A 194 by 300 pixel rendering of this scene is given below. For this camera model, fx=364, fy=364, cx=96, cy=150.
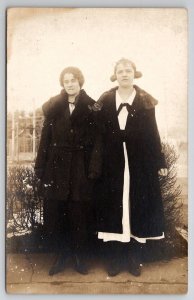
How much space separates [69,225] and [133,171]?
271 millimetres

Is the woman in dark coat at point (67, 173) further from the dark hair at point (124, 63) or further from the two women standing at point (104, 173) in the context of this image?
the dark hair at point (124, 63)

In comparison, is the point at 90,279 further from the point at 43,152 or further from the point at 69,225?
the point at 43,152

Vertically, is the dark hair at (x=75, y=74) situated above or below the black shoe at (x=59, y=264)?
above

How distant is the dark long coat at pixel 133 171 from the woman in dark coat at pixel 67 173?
0.15 ft

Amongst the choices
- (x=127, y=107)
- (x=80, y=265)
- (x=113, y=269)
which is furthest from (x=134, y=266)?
(x=127, y=107)

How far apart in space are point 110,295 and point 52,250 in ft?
0.80

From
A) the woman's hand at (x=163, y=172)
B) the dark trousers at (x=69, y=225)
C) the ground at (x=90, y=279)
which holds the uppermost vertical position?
the woman's hand at (x=163, y=172)

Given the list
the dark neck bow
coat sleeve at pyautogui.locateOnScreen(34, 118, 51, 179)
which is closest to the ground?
coat sleeve at pyautogui.locateOnScreen(34, 118, 51, 179)

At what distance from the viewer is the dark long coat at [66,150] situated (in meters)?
1.17

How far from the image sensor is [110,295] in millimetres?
1202

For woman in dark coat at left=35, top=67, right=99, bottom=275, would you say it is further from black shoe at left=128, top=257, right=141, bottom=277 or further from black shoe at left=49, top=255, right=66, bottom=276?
black shoe at left=128, top=257, right=141, bottom=277

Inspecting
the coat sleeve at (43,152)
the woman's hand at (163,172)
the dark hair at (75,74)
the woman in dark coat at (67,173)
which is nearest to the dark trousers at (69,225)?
the woman in dark coat at (67,173)

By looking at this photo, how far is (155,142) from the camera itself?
1191 millimetres

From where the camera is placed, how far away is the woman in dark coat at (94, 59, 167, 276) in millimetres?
1178
